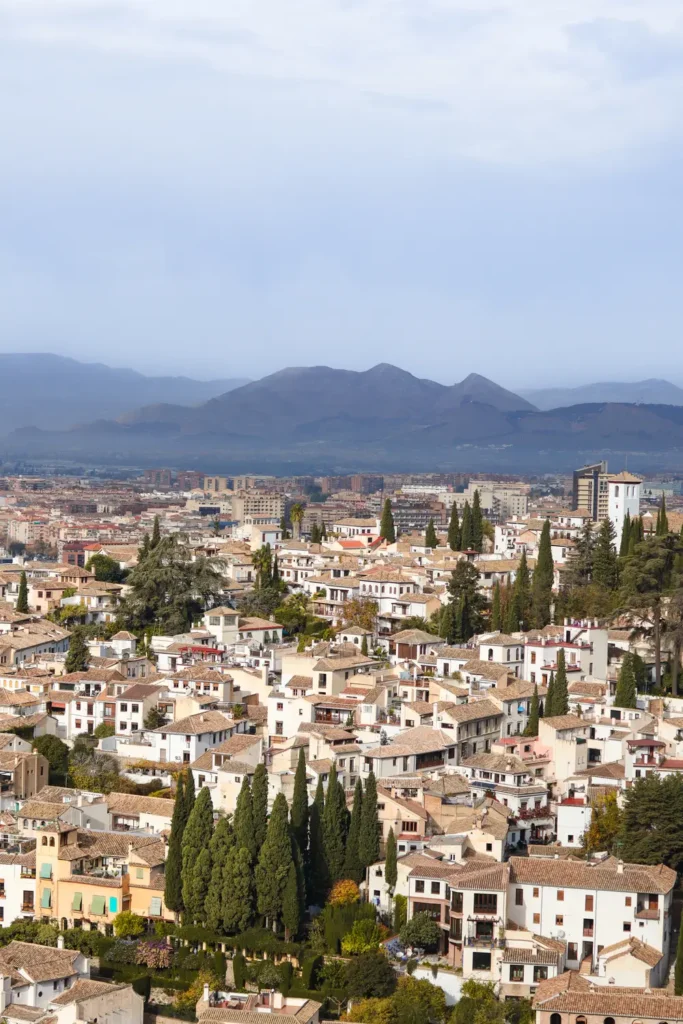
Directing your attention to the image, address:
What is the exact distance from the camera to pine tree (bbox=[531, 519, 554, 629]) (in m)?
38.9

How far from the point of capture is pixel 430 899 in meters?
26.5

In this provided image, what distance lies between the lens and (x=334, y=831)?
2822 centimetres

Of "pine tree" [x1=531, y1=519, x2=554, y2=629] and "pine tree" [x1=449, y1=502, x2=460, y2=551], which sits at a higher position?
"pine tree" [x1=449, y1=502, x2=460, y2=551]

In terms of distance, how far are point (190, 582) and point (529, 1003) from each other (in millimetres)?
18885

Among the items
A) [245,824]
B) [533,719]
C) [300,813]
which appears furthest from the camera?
[533,719]

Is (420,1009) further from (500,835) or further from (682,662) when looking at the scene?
(682,662)

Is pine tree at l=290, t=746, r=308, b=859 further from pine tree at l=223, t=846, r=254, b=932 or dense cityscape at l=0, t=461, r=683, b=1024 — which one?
pine tree at l=223, t=846, r=254, b=932

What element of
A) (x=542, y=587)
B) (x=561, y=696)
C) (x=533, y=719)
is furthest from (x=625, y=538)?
(x=533, y=719)

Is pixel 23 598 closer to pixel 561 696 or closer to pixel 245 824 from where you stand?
pixel 561 696

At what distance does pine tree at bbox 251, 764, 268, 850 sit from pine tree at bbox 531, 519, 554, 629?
39.4 ft

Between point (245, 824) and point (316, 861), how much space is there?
4.47ft

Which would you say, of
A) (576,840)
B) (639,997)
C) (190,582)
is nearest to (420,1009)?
(639,997)

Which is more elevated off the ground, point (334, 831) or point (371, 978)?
point (334, 831)

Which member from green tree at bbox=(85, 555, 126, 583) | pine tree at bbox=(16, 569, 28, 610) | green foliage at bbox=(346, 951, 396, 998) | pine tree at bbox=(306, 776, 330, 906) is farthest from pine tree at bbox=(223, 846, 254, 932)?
green tree at bbox=(85, 555, 126, 583)
